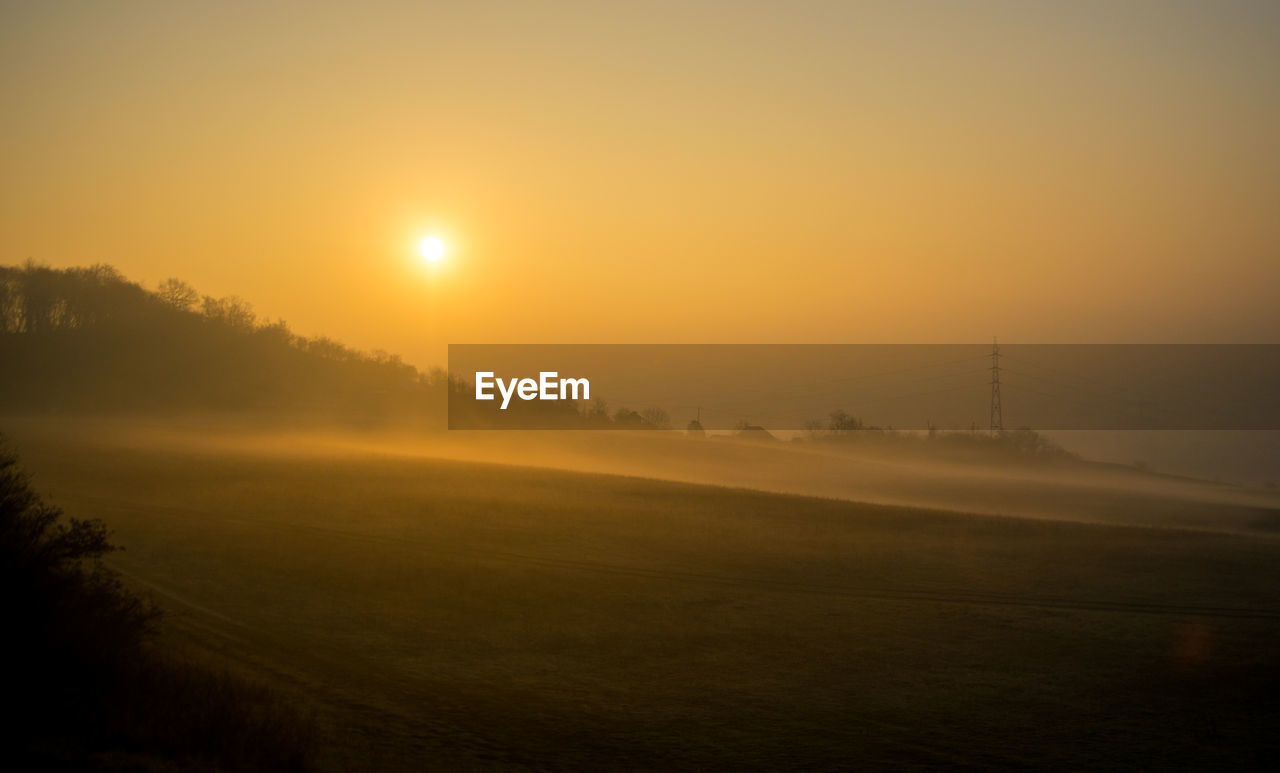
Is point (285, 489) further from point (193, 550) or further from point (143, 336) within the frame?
point (143, 336)

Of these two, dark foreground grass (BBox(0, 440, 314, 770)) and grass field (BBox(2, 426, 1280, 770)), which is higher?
dark foreground grass (BBox(0, 440, 314, 770))

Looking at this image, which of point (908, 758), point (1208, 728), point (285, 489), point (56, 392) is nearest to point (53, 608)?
point (908, 758)

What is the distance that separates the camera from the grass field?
1280cm

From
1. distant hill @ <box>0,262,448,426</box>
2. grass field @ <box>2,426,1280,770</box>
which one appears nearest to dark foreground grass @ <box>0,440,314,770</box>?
grass field @ <box>2,426,1280,770</box>

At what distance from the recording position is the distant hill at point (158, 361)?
66.2 meters

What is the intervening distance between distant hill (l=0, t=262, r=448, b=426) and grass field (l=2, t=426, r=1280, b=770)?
3615cm

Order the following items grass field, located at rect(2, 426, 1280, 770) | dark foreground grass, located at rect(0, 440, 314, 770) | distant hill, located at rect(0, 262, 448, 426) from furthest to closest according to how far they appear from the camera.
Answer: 1. distant hill, located at rect(0, 262, 448, 426)
2. grass field, located at rect(2, 426, 1280, 770)
3. dark foreground grass, located at rect(0, 440, 314, 770)

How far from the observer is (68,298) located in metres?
77.8

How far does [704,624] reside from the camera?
19109 millimetres

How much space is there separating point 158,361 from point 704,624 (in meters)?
64.9

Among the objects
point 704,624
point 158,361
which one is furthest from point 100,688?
point 158,361

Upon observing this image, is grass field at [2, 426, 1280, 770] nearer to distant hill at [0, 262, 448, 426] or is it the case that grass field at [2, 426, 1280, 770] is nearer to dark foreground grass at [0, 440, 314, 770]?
dark foreground grass at [0, 440, 314, 770]

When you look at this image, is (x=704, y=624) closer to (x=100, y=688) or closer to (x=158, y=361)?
(x=100, y=688)

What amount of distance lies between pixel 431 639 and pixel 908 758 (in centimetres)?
905
